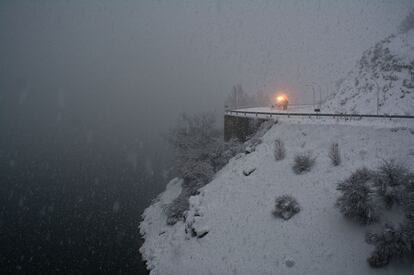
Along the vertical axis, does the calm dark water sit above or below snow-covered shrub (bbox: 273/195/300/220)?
below

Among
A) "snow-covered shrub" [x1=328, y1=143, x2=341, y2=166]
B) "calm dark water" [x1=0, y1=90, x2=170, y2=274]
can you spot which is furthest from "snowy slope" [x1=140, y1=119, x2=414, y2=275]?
"calm dark water" [x1=0, y1=90, x2=170, y2=274]

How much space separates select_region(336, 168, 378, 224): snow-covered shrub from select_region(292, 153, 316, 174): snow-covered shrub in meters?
4.41

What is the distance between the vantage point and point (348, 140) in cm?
1848

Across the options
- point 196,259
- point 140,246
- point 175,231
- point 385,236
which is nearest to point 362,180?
point 385,236

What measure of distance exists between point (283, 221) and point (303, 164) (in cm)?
469

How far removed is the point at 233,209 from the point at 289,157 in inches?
239

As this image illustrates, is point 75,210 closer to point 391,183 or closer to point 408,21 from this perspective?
point 391,183

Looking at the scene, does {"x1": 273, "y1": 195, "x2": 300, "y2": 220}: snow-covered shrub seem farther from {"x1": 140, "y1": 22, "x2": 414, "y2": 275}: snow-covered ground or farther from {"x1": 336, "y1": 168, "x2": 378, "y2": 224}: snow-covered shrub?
{"x1": 336, "y1": 168, "x2": 378, "y2": 224}: snow-covered shrub

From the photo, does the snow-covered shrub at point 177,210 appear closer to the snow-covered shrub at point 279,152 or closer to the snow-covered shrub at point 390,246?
the snow-covered shrub at point 279,152

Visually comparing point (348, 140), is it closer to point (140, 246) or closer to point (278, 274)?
point (278, 274)

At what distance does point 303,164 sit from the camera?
17453 millimetres

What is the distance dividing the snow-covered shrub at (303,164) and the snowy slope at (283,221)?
413 millimetres

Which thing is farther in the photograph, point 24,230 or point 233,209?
point 24,230

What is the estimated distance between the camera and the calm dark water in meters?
21.6
